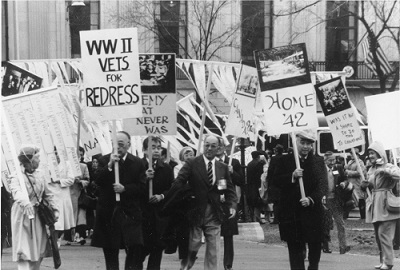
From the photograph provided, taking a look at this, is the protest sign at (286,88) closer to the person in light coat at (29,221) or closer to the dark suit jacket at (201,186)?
the dark suit jacket at (201,186)

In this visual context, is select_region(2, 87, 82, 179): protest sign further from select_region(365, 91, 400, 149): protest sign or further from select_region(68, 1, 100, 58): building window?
select_region(68, 1, 100, 58): building window

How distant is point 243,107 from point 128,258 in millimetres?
5558

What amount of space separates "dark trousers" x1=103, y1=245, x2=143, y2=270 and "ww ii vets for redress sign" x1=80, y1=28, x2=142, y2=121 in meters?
1.57

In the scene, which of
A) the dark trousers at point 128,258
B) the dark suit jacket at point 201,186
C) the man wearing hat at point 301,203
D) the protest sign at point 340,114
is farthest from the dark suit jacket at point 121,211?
the protest sign at point 340,114

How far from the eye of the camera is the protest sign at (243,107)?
17359 mm

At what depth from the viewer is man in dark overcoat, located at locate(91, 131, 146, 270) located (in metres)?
12.1

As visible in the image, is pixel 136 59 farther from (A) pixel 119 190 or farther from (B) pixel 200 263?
(B) pixel 200 263

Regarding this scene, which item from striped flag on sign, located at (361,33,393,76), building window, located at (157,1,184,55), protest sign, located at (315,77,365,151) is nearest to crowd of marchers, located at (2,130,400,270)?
protest sign, located at (315,77,365,151)

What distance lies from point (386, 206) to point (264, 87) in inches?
121

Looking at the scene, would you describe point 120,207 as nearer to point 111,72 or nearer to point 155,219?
point 155,219

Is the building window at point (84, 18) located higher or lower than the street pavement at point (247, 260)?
higher

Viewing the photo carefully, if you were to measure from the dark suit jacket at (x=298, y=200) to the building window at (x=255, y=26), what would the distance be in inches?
1099

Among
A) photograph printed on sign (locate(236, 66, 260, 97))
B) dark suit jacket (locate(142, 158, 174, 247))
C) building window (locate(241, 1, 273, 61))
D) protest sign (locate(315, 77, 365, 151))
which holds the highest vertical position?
building window (locate(241, 1, 273, 61))

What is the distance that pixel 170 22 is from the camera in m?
41.2
